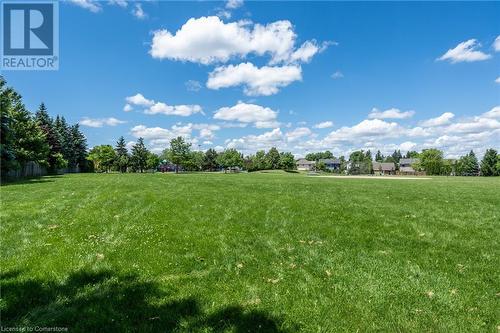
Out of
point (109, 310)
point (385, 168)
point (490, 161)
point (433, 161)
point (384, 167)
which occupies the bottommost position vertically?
point (109, 310)

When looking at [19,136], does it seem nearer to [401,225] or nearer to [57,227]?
[57,227]

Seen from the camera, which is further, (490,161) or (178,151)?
(490,161)

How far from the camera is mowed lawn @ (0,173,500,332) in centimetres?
498

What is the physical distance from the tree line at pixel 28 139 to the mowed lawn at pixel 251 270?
17778 mm

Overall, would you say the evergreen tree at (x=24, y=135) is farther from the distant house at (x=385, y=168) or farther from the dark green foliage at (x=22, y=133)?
the distant house at (x=385, y=168)

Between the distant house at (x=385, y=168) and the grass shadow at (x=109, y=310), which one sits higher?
the distant house at (x=385, y=168)

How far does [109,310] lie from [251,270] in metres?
2.88

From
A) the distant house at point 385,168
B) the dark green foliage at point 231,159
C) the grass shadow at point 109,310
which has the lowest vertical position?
the grass shadow at point 109,310

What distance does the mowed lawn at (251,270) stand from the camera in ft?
16.3

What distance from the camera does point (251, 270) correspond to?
6875mm

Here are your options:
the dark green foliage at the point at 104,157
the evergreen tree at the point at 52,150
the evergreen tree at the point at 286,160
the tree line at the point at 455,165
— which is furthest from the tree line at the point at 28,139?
the tree line at the point at 455,165

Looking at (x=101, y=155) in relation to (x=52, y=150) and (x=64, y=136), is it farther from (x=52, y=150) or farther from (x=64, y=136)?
(x=52, y=150)

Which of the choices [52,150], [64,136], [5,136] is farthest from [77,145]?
[5,136]

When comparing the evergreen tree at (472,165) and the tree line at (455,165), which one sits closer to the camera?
the tree line at (455,165)
